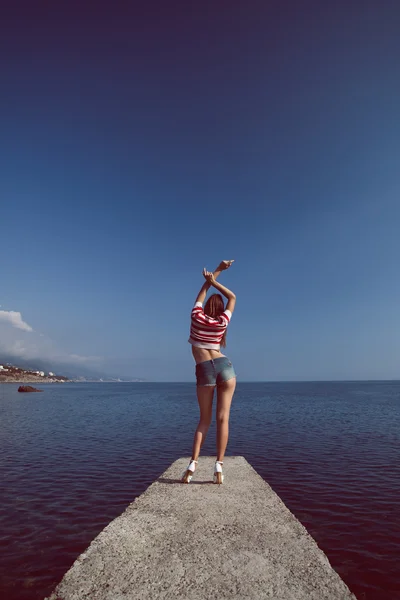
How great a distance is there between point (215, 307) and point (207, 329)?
461 millimetres

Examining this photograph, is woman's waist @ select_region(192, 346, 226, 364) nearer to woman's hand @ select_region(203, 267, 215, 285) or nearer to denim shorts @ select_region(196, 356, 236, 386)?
denim shorts @ select_region(196, 356, 236, 386)

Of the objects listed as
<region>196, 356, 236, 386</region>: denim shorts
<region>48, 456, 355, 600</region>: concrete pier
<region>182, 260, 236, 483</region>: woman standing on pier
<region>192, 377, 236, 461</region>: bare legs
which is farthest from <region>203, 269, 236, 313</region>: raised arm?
<region>48, 456, 355, 600</region>: concrete pier

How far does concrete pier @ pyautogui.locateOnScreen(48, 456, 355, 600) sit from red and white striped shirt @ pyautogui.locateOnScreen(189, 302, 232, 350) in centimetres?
235

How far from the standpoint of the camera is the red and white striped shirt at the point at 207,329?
5.90m

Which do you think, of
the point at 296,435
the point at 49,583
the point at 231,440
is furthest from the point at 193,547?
A: the point at 296,435

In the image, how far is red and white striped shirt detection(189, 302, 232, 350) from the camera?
5.90 meters

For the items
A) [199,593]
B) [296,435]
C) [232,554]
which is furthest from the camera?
[296,435]

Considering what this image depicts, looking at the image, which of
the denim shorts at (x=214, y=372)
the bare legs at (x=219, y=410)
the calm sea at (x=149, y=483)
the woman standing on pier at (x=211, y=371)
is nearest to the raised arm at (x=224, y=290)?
the woman standing on pier at (x=211, y=371)

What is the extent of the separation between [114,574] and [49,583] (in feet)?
7.58

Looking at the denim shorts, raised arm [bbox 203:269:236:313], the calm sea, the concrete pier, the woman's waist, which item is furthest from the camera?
raised arm [bbox 203:269:236:313]

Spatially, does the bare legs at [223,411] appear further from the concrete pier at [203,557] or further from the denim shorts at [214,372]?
the concrete pier at [203,557]

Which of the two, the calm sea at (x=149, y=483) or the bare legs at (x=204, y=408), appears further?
the bare legs at (x=204, y=408)

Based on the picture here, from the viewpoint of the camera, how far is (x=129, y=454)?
46.3ft

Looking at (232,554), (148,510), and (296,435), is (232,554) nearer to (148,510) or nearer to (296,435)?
(148,510)
